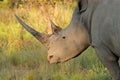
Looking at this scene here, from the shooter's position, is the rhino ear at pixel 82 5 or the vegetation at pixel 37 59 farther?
the vegetation at pixel 37 59

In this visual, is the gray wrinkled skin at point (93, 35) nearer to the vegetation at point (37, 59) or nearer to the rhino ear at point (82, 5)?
the rhino ear at point (82, 5)

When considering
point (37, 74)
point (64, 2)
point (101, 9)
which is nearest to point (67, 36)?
point (101, 9)

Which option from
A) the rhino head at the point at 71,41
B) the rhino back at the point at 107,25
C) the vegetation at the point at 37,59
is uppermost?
the rhino back at the point at 107,25

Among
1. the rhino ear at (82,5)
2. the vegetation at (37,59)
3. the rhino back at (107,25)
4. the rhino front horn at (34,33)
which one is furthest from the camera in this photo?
the vegetation at (37,59)

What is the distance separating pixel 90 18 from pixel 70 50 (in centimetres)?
51

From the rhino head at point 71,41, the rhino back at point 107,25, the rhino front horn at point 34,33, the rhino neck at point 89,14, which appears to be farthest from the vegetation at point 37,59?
the rhino back at point 107,25

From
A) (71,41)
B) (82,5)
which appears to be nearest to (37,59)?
(71,41)

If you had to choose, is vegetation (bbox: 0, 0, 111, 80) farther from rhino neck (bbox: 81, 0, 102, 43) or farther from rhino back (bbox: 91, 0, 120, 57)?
rhino back (bbox: 91, 0, 120, 57)

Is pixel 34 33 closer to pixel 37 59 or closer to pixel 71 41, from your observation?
pixel 71 41

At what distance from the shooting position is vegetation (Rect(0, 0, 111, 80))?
6.39 metres

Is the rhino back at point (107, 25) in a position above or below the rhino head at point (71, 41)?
above

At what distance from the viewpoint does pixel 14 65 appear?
7609mm

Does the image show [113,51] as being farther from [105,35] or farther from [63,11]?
[63,11]

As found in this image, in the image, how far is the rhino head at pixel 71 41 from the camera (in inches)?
193
